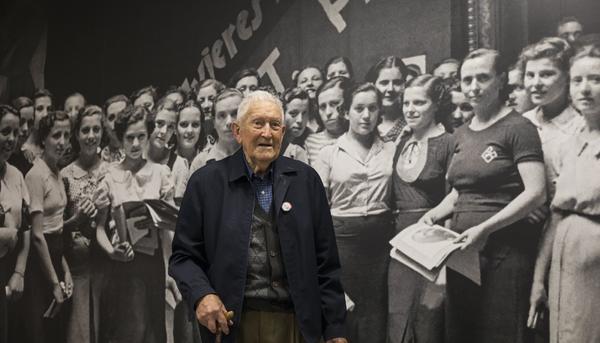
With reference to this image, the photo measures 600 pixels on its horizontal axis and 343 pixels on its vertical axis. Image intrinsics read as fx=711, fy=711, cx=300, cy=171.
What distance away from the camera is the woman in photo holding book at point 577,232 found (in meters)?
2.86

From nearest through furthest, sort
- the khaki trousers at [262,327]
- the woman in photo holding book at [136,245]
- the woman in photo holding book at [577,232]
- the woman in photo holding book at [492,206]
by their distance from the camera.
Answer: the khaki trousers at [262,327]
the woman in photo holding book at [577,232]
the woman in photo holding book at [492,206]
the woman in photo holding book at [136,245]

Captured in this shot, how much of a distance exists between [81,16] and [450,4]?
219 centimetres

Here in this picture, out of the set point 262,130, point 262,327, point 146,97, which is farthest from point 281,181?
A: point 146,97

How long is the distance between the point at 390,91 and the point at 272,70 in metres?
0.65

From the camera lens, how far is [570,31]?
9.62 ft

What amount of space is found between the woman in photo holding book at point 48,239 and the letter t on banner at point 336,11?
1.68 metres

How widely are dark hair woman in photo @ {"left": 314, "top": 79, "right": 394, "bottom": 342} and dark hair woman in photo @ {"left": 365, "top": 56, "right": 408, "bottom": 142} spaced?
34mm

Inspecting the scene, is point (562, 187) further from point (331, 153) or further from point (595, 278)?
point (331, 153)

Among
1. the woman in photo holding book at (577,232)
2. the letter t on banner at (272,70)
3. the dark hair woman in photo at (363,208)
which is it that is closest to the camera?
the woman in photo holding book at (577,232)

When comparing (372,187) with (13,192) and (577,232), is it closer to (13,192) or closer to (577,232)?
(577,232)

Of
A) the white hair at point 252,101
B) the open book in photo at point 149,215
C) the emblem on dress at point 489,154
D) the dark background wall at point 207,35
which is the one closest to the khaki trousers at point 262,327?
the white hair at point 252,101

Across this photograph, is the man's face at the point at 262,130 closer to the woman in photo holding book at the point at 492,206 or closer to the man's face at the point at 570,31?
the woman in photo holding book at the point at 492,206

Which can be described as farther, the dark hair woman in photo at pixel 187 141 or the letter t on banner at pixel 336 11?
the dark hair woman in photo at pixel 187 141

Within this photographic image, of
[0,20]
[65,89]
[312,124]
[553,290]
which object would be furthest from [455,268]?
[0,20]
